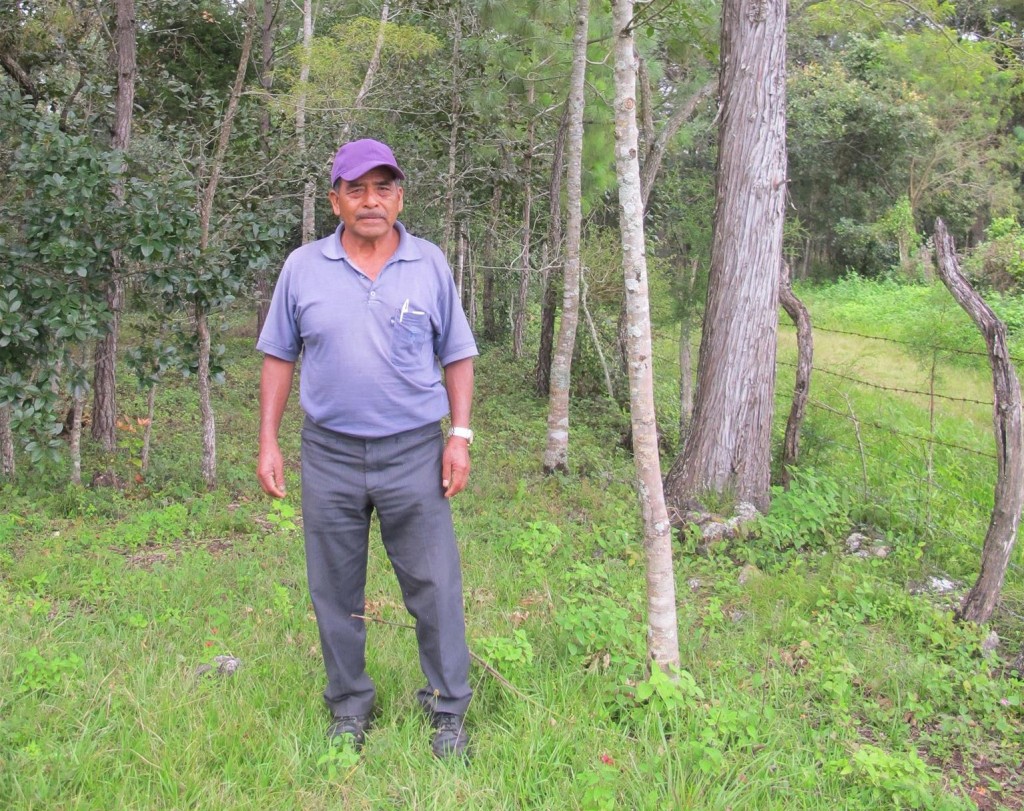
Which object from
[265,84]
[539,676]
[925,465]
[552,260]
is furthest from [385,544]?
[265,84]

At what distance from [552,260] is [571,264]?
2.68 meters

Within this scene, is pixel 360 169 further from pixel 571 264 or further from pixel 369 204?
pixel 571 264

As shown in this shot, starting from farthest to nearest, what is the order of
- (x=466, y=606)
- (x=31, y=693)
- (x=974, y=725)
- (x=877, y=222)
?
(x=877, y=222), (x=466, y=606), (x=974, y=725), (x=31, y=693)

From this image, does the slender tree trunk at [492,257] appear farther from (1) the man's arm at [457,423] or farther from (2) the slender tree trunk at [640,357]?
(1) the man's arm at [457,423]

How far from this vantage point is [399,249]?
2725 mm

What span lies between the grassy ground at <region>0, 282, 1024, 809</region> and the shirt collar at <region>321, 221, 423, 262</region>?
143cm

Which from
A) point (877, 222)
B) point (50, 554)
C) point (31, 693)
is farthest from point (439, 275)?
point (877, 222)

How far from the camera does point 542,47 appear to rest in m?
10.2

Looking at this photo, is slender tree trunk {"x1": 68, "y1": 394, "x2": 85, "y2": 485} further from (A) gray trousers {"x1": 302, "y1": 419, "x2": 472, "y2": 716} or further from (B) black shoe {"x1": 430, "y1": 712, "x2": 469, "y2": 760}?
(B) black shoe {"x1": 430, "y1": 712, "x2": 469, "y2": 760}

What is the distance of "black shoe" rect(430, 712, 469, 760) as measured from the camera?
2.68m

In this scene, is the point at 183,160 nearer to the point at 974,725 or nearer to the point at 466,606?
the point at 466,606

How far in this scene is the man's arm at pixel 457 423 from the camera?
108 inches

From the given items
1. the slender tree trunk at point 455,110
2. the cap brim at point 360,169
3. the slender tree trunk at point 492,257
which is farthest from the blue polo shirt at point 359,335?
the slender tree trunk at point 492,257

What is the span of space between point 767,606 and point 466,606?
1.45m
